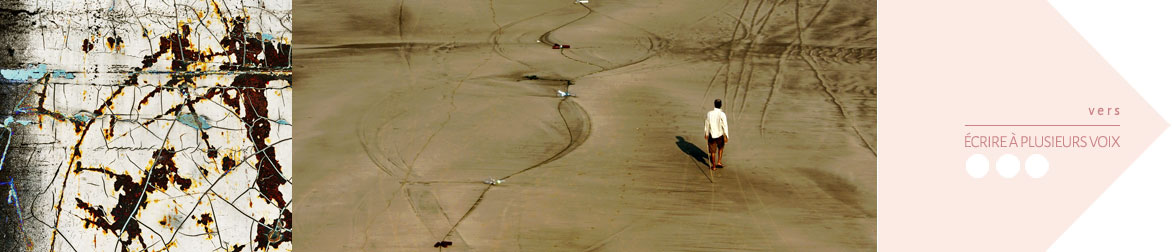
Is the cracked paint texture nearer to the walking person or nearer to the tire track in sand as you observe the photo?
the tire track in sand

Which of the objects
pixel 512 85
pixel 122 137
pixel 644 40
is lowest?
pixel 122 137

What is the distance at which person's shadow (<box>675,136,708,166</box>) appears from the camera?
6.96 m

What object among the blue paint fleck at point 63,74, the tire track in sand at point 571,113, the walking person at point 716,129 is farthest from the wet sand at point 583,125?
the blue paint fleck at point 63,74

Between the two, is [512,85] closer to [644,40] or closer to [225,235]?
[644,40]

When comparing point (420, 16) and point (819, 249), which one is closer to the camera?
point (819, 249)

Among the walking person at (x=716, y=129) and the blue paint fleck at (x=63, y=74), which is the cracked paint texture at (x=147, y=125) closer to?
the blue paint fleck at (x=63, y=74)

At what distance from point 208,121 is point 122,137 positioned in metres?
0.88

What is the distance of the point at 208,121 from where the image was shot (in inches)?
277

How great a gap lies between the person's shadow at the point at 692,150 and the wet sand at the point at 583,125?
21mm

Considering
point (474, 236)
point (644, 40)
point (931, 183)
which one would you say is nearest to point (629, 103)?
point (644, 40)

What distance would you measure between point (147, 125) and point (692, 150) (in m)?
5.41

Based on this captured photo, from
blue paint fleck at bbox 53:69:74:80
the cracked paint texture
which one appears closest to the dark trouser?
the cracked paint texture

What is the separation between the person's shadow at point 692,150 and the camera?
696 cm

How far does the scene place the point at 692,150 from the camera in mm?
6988
